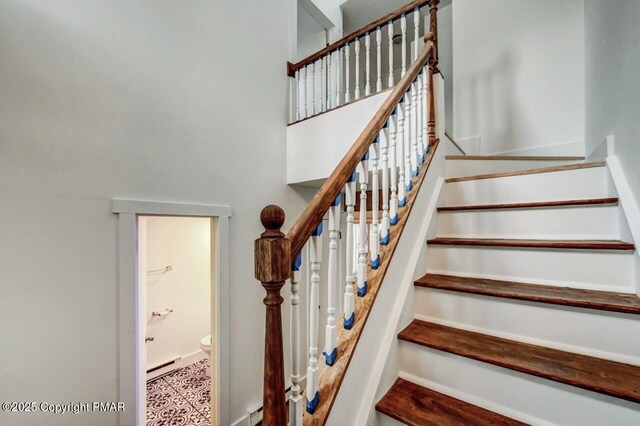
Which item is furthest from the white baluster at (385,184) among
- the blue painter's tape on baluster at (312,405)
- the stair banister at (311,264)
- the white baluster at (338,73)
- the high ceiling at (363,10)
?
the high ceiling at (363,10)

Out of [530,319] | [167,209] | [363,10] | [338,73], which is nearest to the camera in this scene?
[530,319]

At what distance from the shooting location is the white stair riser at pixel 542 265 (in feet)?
3.65

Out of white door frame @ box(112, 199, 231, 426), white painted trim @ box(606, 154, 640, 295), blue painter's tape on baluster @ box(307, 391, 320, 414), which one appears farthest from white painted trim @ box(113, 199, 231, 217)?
white painted trim @ box(606, 154, 640, 295)

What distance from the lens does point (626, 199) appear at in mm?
1215

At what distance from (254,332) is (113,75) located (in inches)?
87.8

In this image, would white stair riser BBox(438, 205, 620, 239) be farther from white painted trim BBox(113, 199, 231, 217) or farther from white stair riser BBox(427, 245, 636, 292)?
white painted trim BBox(113, 199, 231, 217)

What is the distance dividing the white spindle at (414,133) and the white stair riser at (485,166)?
494 millimetres

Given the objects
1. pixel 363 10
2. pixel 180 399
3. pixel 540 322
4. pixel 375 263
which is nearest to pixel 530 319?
pixel 540 322

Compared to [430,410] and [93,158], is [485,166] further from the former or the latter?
[93,158]

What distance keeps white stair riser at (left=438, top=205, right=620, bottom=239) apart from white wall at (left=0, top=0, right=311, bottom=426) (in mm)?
1765

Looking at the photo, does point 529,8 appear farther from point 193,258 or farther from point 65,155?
point 193,258

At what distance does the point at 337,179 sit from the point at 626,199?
131 cm

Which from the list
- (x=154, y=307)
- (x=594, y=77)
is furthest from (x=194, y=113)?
(x=594, y=77)

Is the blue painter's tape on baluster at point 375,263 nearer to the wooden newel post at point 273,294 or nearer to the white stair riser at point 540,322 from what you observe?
the white stair riser at point 540,322
